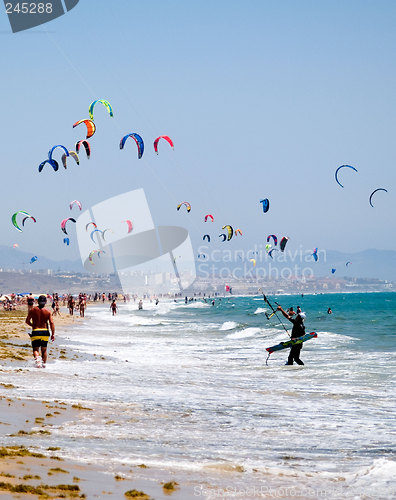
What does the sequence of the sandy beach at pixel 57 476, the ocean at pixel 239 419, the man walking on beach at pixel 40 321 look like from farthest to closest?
the man walking on beach at pixel 40 321 < the ocean at pixel 239 419 < the sandy beach at pixel 57 476

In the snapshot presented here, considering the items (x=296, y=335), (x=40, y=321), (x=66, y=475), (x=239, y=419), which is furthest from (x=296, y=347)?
(x=66, y=475)

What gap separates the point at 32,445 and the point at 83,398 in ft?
12.0

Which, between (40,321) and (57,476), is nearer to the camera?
(57,476)

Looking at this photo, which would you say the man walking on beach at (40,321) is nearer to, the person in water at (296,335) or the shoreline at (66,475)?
the shoreline at (66,475)

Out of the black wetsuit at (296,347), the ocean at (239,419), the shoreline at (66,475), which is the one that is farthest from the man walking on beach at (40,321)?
the black wetsuit at (296,347)

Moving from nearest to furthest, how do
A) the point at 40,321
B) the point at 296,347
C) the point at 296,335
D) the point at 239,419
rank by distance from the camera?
the point at 239,419 → the point at 40,321 → the point at 296,347 → the point at 296,335

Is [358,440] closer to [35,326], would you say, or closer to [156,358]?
[35,326]

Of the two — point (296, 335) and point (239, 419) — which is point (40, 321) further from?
point (296, 335)

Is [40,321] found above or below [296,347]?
above

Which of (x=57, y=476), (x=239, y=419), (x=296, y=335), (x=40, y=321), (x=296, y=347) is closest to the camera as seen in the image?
(x=57, y=476)

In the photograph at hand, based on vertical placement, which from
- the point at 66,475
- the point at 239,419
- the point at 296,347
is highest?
the point at 66,475

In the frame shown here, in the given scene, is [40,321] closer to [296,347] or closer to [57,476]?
[296,347]

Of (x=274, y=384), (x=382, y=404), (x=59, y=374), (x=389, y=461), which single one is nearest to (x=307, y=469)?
(x=389, y=461)

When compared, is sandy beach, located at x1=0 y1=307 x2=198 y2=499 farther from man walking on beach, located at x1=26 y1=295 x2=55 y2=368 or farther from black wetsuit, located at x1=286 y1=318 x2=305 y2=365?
black wetsuit, located at x1=286 y1=318 x2=305 y2=365
